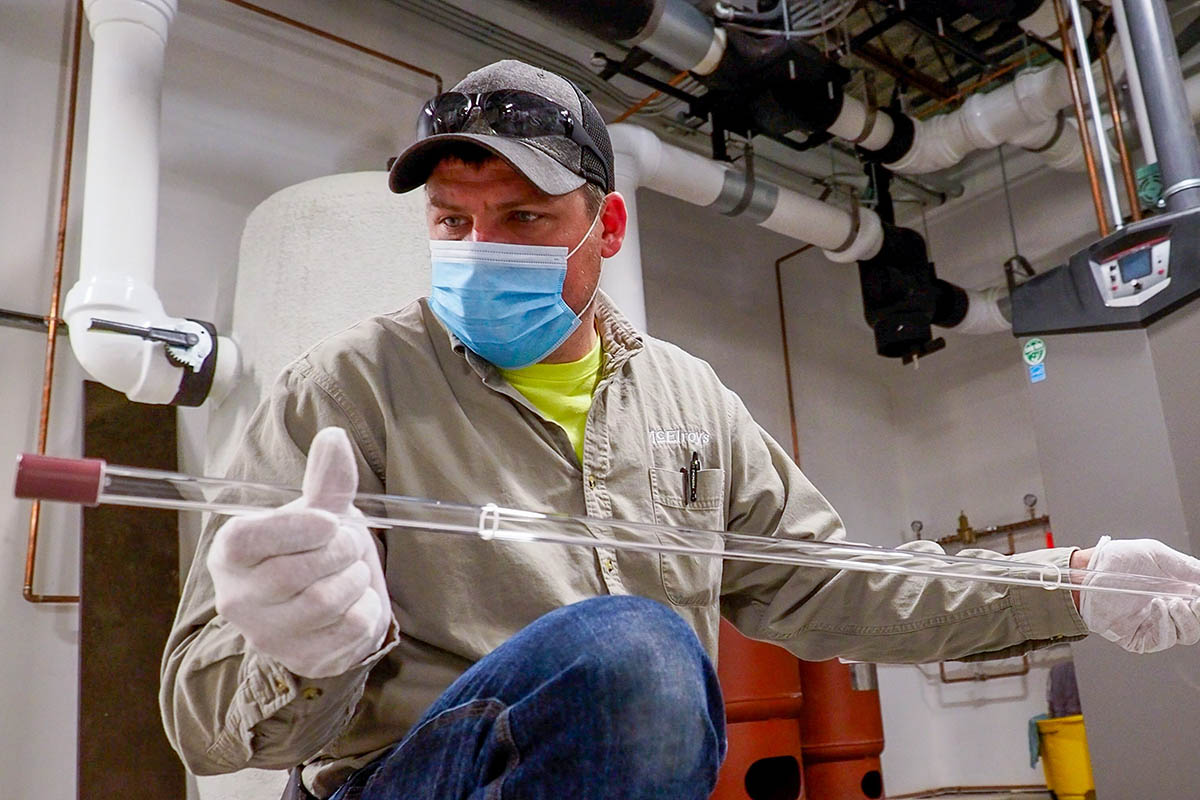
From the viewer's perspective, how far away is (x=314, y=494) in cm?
54

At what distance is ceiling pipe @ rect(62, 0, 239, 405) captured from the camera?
6.11ft

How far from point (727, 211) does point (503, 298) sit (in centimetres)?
233

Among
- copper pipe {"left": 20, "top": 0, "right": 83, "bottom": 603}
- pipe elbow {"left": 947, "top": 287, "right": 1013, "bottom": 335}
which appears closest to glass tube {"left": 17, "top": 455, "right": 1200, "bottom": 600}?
copper pipe {"left": 20, "top": 0, "right": 83, "bottom": 603}

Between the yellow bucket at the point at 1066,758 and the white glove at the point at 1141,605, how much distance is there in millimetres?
2388

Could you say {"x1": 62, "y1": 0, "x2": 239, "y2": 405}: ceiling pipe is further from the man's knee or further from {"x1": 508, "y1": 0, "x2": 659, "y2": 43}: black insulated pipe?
the man's knee

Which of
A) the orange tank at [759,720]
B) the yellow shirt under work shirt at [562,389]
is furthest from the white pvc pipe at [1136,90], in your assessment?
the yellow shirt under work shirt at [562,389]

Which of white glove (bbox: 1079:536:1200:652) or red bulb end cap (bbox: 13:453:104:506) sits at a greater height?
red bulb end cap (bbox: 13:453:104:506)

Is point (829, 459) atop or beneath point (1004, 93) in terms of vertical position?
beneath

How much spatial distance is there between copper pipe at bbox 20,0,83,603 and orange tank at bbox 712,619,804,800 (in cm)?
150

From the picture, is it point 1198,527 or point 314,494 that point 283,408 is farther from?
point 1198,527

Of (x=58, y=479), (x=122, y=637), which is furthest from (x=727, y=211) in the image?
(x=58, y=479)

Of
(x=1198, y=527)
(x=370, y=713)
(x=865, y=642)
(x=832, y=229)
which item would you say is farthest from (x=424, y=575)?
(x=832, y=229)

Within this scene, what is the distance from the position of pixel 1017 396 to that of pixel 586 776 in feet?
12.1

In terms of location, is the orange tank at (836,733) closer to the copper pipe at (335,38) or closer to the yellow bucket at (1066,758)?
the yellow bucket at (1066,758)
